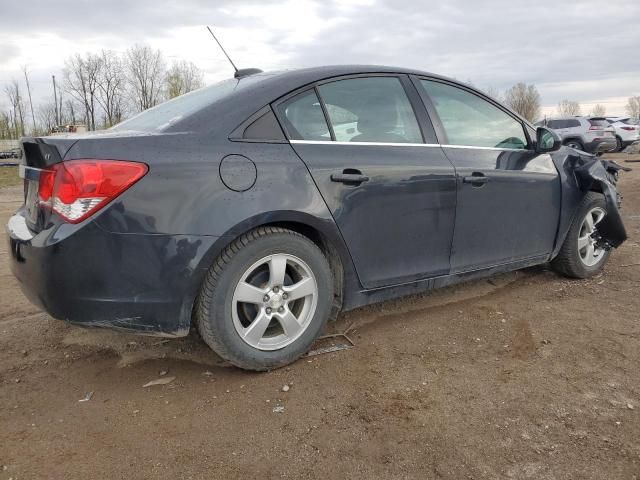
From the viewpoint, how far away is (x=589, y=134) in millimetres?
20969

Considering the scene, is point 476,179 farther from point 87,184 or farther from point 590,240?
point 87,184

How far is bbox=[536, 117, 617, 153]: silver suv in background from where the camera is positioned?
68.0 feet

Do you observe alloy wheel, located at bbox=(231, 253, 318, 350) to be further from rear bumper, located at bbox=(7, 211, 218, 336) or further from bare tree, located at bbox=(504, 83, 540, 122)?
bare tree, located at bbox=(504, 83, 540, 122)

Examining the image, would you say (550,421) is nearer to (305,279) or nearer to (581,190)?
(305,279)

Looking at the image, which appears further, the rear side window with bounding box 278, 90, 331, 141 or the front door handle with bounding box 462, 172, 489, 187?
the front door handle with bounding box 462, 172, 489, 187

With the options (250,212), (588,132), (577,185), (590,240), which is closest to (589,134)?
(588,132)

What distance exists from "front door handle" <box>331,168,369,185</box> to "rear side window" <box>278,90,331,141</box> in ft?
0.69

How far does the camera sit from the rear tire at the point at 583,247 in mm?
4055

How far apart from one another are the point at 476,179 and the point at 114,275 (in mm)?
2233

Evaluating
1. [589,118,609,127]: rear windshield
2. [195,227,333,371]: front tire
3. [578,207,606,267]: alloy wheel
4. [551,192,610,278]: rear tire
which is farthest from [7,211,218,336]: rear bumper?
[589,118,609,127]: rear windshield

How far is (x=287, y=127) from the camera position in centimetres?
266

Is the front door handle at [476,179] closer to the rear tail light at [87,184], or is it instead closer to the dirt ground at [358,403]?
the dirt ground at [358,403]

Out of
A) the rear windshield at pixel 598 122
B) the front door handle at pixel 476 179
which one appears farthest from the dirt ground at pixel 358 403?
the rear windshield at pixel 598 122

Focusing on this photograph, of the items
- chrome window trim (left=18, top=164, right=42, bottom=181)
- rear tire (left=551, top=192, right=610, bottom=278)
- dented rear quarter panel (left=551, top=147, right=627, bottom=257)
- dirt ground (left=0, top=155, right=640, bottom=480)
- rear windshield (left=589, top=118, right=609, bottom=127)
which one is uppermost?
rear windshield (left=589, top=118, right=609, bottom=127)
